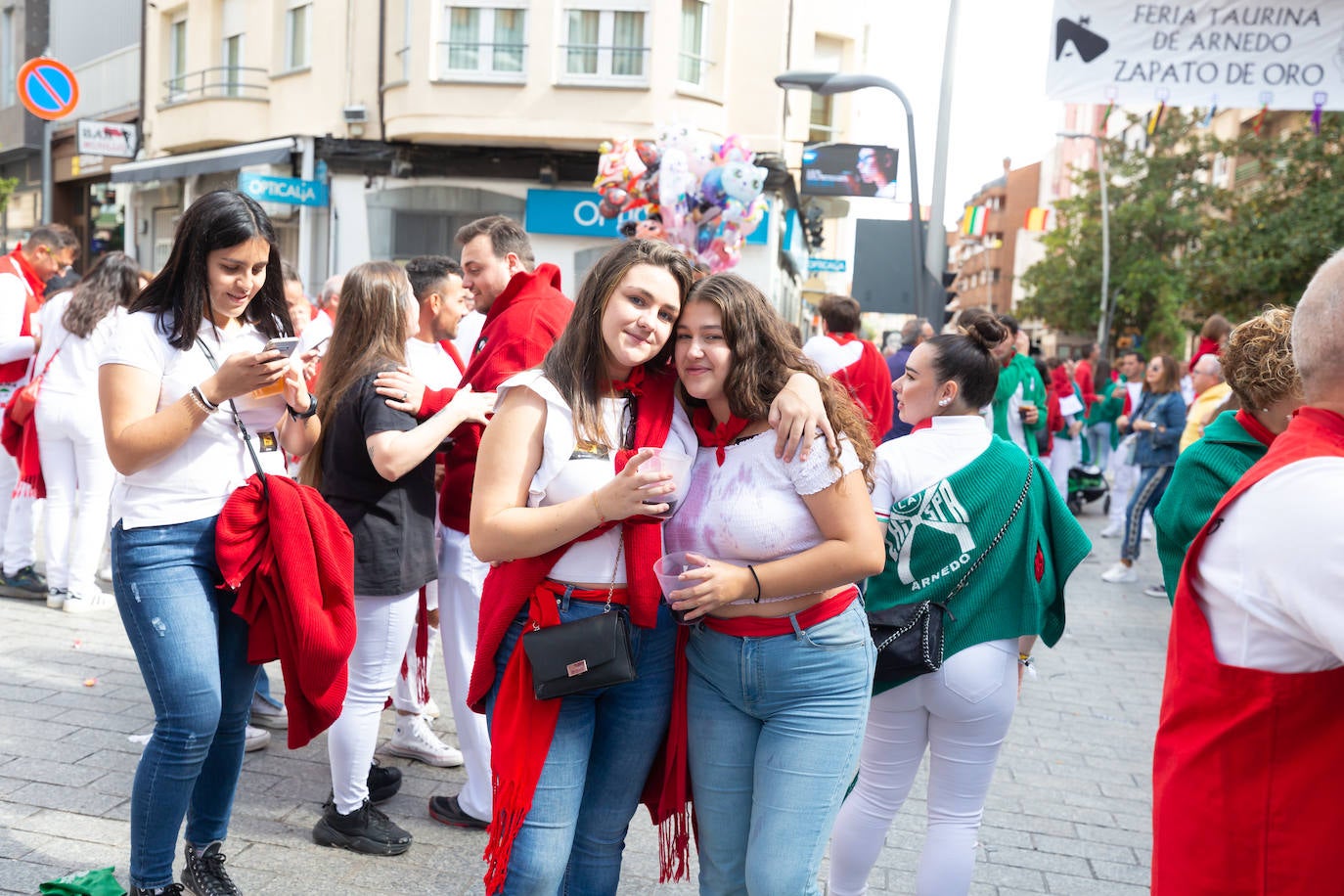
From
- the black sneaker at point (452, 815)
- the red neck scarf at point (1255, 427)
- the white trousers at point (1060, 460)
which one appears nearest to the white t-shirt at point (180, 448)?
the black sneaker at point (452, 815)

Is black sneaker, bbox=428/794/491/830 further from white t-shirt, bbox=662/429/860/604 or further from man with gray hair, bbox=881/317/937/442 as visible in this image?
man with gray hair, bbox=881/317/937/442

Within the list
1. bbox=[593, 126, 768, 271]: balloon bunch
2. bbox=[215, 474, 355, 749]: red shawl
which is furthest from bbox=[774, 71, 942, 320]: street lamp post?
bbox=[215, 474, 355, 749]: red shawl

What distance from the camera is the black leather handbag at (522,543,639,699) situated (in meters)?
2.45

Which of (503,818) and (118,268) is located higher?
(118,268)

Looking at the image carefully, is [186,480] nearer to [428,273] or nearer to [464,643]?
[464,643]

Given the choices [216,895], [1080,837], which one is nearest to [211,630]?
[216,895]

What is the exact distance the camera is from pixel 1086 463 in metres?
14.2

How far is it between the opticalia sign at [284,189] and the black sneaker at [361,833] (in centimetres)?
1526

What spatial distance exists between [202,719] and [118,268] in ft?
14.2

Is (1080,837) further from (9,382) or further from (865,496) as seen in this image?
(9,382)

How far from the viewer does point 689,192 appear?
8.48 metres

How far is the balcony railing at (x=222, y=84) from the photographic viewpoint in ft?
64.8

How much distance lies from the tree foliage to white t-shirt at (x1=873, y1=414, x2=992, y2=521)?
1772 cm

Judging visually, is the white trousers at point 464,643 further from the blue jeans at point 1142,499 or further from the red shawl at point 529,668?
the blue jeans at point 1142,499
